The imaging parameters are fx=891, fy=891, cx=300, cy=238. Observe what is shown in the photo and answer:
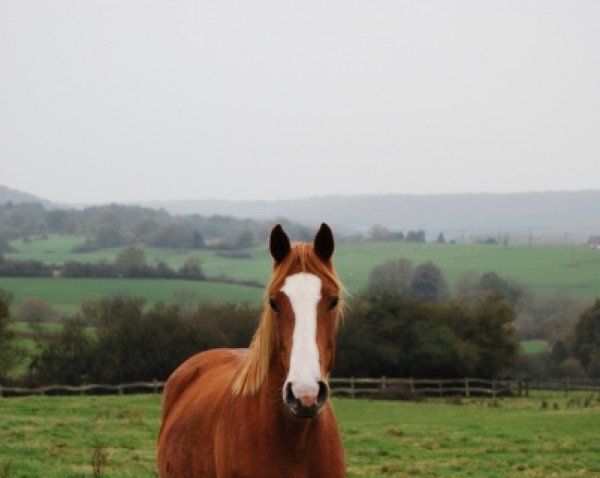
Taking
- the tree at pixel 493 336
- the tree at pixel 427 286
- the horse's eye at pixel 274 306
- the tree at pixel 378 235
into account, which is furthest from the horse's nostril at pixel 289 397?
the tree at pixel 378 235

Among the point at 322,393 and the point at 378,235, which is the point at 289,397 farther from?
the point at 378,235

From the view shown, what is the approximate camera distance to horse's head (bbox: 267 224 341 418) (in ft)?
14.2

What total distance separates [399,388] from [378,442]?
22.2 meters

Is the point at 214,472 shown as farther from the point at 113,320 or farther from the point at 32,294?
the point at 32,294

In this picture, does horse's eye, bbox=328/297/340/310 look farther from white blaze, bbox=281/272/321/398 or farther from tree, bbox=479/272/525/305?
tree, bbox=479/272/525/305

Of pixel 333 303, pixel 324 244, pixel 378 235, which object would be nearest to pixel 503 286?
pixel 378 235

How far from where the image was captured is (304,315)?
4.63 m

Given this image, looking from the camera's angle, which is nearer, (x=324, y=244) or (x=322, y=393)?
(x=322, y=393)

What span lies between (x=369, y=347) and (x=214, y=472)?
39.2 m

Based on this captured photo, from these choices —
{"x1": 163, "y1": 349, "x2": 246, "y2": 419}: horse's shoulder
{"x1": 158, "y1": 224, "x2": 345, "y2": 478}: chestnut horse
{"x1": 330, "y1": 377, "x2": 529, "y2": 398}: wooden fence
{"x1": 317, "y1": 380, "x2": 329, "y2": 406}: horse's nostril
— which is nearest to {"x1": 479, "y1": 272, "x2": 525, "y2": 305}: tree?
{"x1": 330, "y1": 377, "x2": 529, "y2": 398}: wooden fence

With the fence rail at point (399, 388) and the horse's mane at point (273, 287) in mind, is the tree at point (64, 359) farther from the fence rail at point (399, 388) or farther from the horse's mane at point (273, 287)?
the horse's mane at point (273, 287)

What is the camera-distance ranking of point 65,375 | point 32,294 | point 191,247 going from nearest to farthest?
point 65,375, point 32,294, point 191,247

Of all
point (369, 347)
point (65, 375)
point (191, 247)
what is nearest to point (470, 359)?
point (369, 347)

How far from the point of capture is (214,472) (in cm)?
554
